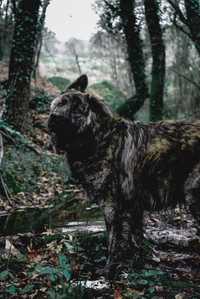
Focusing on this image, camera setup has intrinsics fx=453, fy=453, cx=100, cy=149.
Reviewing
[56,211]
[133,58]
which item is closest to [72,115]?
[56,211]

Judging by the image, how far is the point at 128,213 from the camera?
5.26m

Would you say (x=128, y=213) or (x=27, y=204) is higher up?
(x=128, y=213)

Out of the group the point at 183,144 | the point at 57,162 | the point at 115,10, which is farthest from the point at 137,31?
the point at 183,144

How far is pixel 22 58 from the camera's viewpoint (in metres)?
13.1

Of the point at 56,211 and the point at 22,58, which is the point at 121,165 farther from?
the point at 22,58

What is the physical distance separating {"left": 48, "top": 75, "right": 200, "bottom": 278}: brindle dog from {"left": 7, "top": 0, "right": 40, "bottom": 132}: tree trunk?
770 centimetres

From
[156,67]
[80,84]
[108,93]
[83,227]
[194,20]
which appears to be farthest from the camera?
[108,93]

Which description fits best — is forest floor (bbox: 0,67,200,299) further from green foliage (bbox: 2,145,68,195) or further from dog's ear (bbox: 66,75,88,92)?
dog's ear (bbox: 66,75,88,92)

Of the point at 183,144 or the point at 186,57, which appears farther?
the point at 186,57

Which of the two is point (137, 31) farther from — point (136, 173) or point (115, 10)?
point (136, 173)

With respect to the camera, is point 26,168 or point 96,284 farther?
point 26,168

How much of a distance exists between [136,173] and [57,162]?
288 inches

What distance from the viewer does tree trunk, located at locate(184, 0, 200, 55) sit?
361 inches

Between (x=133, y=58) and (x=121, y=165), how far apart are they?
11.3 m
